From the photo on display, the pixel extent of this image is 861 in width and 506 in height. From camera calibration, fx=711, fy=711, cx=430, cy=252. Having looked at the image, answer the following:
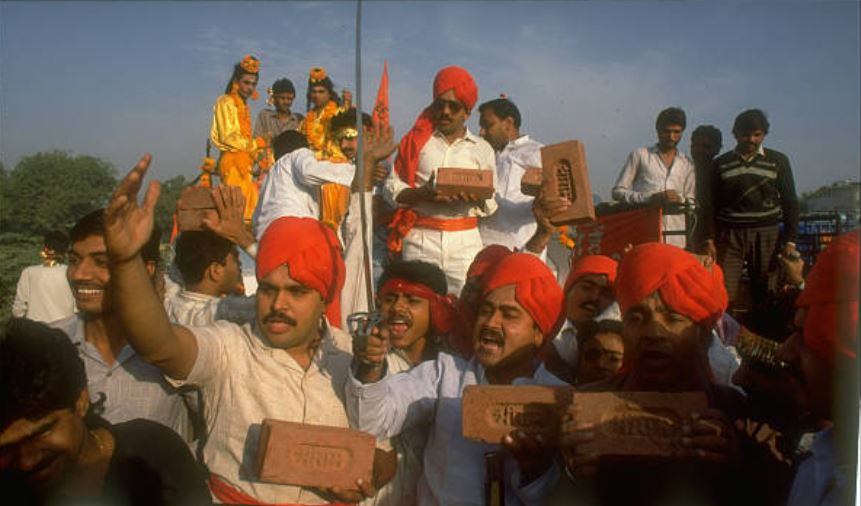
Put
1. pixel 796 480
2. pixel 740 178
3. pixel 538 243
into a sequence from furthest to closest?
pixel 740 178 < pixel 538 243 < pixel 796 480

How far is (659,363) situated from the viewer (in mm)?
2396

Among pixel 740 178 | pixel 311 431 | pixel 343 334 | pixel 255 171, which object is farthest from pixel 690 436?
pixel 255 171

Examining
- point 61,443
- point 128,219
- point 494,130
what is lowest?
point 61,443

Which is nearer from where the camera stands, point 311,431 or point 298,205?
point 311,431

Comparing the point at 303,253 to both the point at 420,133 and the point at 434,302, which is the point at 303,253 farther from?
the point at 420,133

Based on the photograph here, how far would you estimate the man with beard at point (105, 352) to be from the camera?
2.54 metres

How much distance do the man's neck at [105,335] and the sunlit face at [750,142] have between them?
3652 millimetres

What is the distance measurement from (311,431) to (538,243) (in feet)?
6.77

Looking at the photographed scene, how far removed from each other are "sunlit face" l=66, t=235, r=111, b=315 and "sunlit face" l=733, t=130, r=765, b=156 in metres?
3.64

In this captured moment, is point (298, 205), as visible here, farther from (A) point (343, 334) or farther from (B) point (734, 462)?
(B) point (734, 462)

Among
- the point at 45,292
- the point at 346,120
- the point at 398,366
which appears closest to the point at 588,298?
the point at 398,366

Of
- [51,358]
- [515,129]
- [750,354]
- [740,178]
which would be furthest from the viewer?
[515,129]

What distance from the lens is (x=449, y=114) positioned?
429 centimetres

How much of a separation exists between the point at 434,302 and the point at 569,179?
0.99 m
